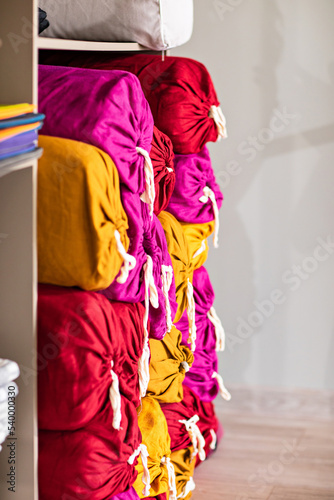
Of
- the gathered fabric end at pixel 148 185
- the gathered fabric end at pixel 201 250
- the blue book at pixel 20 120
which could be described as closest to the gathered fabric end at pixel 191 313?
the gathered fabric end at pixel 201 250

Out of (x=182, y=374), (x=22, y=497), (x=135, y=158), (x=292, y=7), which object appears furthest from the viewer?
(x=292, y=7)

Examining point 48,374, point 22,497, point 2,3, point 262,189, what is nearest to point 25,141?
point 2,3

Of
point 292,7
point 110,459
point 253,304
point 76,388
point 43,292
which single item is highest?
point 292,7

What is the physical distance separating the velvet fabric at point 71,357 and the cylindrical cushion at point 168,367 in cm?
41

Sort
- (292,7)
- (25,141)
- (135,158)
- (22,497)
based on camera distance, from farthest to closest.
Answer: (292,7)
(135,158)
(22,497)
(25,141)

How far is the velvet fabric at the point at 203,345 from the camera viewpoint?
6.34 feet

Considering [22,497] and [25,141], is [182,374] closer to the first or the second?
[22,497]

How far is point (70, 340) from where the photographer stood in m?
1.10

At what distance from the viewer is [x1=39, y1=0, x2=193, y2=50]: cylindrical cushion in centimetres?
154

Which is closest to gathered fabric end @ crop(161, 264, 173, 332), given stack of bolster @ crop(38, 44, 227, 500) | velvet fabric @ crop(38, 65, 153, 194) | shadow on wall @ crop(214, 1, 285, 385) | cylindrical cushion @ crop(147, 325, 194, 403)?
stack of bolster @ crop(38, 44, 227, 500)

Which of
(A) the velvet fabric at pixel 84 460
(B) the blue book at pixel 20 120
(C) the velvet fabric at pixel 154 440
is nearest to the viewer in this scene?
(B) the blue book at pixel 20 120

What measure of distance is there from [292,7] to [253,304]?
3.43ft

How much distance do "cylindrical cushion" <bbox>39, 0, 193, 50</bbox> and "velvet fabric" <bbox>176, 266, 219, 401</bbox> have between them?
2.24 feet

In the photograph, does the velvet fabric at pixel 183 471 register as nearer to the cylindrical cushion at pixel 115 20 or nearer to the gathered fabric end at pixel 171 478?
the gathered fabric end at pixel 171 478
